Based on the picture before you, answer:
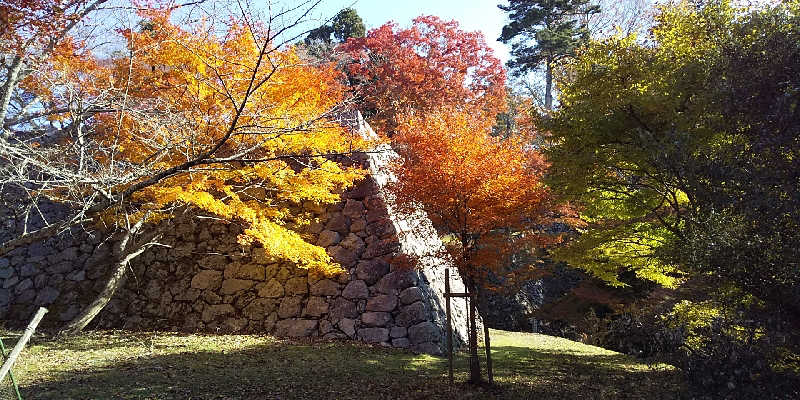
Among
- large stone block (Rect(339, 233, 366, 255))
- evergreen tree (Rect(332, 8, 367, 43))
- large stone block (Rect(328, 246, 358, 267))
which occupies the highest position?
evergreen tree (Rect(332, 8, 367, 43))

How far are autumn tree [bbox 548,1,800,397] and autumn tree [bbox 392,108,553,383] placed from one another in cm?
148

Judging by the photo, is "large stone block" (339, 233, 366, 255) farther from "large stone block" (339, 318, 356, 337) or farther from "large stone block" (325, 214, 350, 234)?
"large stone block" (339, 318, 356, 337)

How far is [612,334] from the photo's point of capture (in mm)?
13078

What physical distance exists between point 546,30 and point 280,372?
19028 millimetres

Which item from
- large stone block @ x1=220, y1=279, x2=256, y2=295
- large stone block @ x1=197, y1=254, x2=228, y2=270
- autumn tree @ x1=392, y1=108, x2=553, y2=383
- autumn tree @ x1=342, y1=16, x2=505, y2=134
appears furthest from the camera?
autumn tree @ x1=342, y1=16, x2=505, y2=134

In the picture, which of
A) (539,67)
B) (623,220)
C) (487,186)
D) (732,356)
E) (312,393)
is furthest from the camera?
(539,67)

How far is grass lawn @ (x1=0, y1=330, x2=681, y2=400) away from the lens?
249 inches

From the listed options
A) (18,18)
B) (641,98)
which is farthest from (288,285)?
(641,98)

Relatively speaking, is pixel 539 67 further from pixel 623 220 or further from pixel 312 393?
pixel 312 393

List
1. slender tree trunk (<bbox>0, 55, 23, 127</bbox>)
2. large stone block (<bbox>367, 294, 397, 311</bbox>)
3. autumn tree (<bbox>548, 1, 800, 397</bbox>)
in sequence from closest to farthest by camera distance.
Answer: autumn tree (<bbox>548, 1, 800, 397</bbox>) < slender tree trunk (<bbox>0, 55, 23, 127</bbox>) < large stone block (<bbox>367, 294, 397, 311</bbox>)

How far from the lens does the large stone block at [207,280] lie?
433 inches

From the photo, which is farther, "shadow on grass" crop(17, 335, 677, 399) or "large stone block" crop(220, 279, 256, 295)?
"large stone block" crop(220, 279, 256, 295)

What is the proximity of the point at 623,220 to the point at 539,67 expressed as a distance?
591 inches

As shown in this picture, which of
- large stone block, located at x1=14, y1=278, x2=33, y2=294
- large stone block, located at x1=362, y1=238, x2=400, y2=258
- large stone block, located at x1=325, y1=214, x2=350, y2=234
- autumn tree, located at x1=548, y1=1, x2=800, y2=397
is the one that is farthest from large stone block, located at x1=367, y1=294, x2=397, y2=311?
large stone block, located at x1=14, y1=278, x2=33, y2=294
